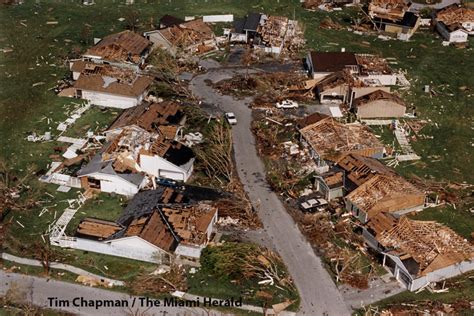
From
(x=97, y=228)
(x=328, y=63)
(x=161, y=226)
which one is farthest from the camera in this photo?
(x=328, y=63)

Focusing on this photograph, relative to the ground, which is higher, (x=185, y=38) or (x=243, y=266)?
(x=185, y=38)

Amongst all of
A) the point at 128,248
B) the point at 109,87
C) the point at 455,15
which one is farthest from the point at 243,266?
the point at 455,15

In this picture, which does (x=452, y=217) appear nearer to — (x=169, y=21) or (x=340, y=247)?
(x=340, y=247)

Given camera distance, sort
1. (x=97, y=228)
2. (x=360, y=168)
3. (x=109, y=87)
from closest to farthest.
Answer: (x=97, y=228) < (x=360, y=168) < (x=109, y=87)

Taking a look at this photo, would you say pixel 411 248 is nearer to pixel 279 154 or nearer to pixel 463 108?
pixel 279 154

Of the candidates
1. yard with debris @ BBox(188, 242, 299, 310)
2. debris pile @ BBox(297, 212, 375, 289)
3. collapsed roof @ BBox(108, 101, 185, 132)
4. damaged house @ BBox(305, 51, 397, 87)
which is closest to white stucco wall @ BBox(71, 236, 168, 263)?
yard with debris @ BBox(188, 242, 299, 310)

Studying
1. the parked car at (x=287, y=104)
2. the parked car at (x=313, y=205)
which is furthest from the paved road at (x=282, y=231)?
the parked car at (x=287, y=104)

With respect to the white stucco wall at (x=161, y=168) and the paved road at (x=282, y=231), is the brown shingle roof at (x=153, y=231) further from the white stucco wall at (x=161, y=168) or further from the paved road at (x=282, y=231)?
the white stucco wall at (x=161, y=168)
